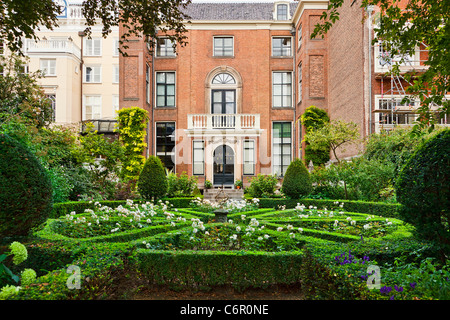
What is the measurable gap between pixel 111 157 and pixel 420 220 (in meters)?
11.7

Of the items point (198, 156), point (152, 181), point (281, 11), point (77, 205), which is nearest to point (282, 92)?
point (281, 11)

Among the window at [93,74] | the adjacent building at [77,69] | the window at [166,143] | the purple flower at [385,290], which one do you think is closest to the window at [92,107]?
the adjacent building at [77,69]

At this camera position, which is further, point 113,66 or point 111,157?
point 113,66

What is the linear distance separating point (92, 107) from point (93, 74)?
9.02 feet

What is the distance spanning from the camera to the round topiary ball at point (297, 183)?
1248 cm

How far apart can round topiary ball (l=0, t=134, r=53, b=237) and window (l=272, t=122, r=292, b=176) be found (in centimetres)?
1888

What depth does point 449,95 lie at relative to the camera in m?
15.4

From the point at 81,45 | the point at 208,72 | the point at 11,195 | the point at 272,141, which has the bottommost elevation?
the point at 11,195

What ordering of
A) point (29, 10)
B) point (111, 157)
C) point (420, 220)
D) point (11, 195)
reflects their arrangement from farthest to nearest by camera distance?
point (111, 157)
point (29, 10)
point (11, 195)
point (420, 220)

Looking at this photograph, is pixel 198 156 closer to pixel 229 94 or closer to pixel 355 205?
pixel 229 94

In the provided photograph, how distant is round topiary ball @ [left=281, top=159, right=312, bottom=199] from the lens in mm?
12477

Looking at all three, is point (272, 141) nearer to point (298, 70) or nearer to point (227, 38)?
point (298, 70)

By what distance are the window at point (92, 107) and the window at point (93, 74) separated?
4.62 ft
